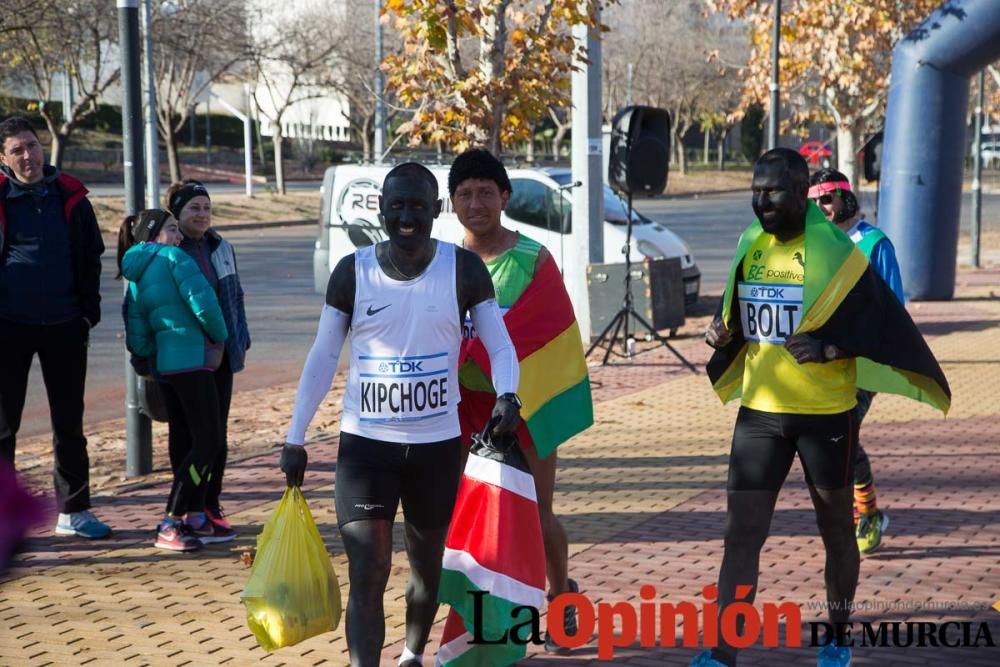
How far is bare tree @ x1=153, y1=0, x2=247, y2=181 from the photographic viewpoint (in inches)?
1289

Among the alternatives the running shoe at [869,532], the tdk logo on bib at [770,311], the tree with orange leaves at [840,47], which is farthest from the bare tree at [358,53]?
the tdk logo on bib at [770,311]

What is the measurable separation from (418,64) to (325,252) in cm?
534

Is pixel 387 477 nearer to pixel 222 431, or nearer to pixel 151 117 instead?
pixel 222 431

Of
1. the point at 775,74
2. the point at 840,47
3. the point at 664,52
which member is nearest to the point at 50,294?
the point at 775,74

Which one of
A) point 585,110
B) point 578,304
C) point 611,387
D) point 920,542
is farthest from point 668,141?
point 920,542

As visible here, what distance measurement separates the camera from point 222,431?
698cm

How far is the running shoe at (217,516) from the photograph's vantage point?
7023 millimetres

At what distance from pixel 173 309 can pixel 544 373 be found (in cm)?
226

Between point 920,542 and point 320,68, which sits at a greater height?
point 320,68

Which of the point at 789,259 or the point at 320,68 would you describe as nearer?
the point at 789,259

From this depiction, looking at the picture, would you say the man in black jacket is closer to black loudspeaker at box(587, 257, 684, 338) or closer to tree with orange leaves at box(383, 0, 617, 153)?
tree with orange leaves at box(383, 0, 617, 153)

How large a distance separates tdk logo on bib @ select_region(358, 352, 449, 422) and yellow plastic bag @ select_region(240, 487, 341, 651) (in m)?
0.38

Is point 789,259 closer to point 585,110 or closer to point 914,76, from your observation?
point 585,110

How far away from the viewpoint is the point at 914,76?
17891mm
